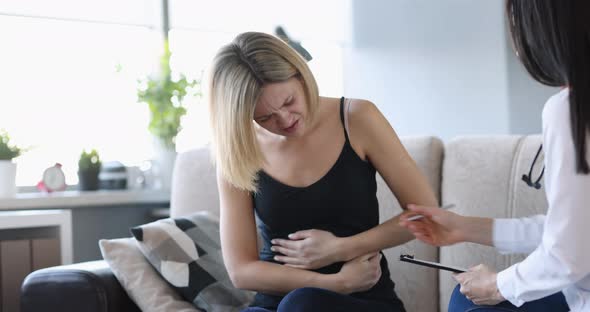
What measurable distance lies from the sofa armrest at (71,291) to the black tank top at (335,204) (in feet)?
1.60

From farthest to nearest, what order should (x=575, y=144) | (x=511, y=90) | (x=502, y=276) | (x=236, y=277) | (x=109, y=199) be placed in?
(x=511, y=90) → (x=109, y=199) → (x=236, y=277) → (x=502, y=276) → (x=575, y=144)

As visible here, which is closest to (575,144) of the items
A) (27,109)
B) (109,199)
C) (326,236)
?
(326,236)

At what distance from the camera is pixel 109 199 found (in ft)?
11.7

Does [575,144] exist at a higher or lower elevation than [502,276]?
higher

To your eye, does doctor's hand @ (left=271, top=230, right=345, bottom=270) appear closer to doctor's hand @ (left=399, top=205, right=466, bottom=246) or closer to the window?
doctor's hand @ (left=399, top=205, right=466, bottom=246)

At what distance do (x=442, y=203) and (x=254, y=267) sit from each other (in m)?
0.75

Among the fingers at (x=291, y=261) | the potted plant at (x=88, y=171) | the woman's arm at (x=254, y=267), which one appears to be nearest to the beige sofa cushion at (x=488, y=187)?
the woman's arm at (x=254, y=267)

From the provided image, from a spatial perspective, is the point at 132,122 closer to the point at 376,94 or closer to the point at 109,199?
the point at 109,199

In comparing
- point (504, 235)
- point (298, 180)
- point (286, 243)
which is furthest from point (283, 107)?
point (504, 235)

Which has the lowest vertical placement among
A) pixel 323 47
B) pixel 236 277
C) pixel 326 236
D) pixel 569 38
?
pixel 236 277

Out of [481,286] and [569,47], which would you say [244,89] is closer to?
[481,286]

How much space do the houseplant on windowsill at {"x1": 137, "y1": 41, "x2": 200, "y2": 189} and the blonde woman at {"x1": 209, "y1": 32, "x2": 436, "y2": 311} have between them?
6.42 ft

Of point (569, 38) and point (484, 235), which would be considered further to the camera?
point (484, 235)

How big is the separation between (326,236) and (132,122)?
247 centimetres
